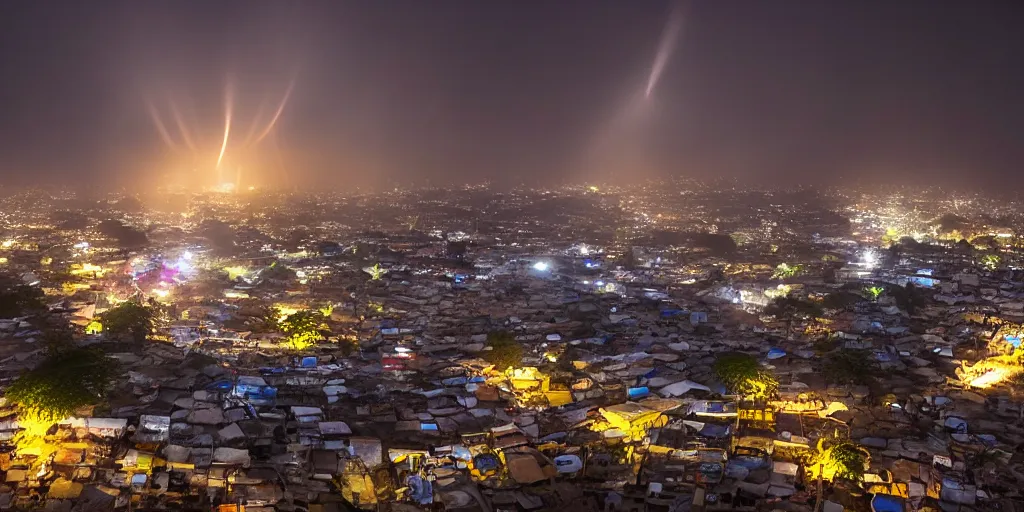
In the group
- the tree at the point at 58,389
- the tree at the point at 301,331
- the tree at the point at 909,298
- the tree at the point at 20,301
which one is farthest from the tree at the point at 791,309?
the tree at the point at 20,301

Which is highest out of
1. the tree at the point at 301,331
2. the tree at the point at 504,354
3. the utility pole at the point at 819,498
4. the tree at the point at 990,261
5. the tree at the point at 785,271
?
the tree at the point at 785,271

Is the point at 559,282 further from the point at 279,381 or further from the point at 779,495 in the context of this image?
the point at 779,495

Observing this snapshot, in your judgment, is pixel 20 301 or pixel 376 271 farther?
pixel 376 271

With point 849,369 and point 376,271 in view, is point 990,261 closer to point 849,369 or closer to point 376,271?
point 849,369

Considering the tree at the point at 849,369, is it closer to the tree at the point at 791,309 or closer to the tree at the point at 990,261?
the tree at the point at 791,309

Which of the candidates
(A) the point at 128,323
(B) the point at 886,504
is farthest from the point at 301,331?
(B) the point at 886,504

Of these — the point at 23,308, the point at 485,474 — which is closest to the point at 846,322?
the point at 485,474
